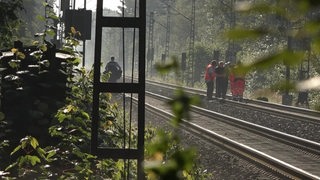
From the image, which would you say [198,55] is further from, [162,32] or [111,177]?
[162,32]

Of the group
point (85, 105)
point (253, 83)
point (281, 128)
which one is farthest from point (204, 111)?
point (253, 83)

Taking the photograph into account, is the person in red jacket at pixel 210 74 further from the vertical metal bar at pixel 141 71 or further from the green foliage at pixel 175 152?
the green foliage at pixel 175 152

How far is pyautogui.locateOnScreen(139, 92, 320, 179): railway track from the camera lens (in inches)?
392

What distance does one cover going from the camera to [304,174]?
29.8 ft

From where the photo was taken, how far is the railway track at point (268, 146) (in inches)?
392

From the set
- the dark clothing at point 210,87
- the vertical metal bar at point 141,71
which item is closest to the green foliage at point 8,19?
the vertical metal bar at point 141,71

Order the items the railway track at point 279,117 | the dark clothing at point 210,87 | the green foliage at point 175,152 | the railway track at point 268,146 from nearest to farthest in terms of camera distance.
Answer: the green foliage at point 175,152
the railway track at point 268,146
the railway track at point 279,117
the dark clothing at point 210,87

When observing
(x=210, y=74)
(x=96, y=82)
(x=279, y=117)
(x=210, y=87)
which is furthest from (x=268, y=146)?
(x=210, y=87)

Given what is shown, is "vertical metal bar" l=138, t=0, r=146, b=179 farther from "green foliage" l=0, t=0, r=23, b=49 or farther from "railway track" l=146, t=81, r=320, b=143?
"railway track" l=146, t=81, r=320, b=143

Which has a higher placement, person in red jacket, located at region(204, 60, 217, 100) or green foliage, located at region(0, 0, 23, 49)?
green foliage, located at region(0, 0, 23, 49)

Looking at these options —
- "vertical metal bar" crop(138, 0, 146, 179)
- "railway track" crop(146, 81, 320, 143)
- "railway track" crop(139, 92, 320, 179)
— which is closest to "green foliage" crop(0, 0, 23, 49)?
"vertical metal bar" crop(138, 0, 146, 179)

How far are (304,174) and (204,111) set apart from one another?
11695 mm

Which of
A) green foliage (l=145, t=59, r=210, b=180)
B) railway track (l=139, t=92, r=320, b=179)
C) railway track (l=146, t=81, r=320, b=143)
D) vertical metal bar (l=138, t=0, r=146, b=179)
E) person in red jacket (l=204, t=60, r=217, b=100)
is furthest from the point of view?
person in red jacket (l=204, t=60, r=217, b=100)

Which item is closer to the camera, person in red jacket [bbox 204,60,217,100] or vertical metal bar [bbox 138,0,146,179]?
vertical metal bar [bbox 138,0,146,179]
